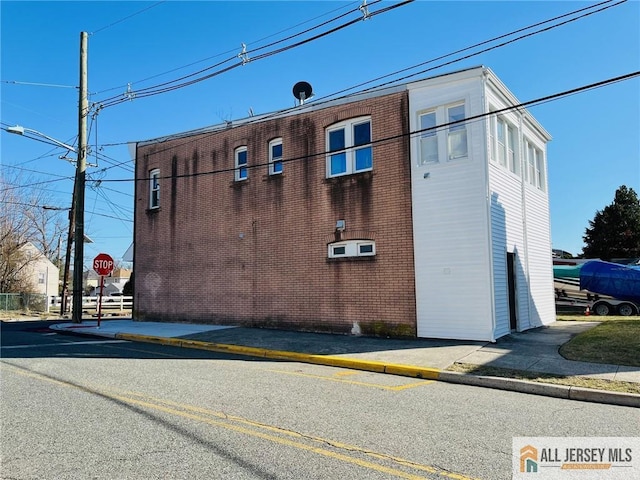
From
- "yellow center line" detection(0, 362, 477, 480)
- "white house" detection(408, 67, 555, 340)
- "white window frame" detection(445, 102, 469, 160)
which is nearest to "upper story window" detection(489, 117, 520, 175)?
"white house" detection(408, 67, 555, 340)

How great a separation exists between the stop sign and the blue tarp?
72.7ft

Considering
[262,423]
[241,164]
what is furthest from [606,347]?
[241,164]

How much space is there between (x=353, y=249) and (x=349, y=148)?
120 inches

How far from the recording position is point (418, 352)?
1073cm

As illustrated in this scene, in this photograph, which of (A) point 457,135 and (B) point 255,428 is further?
(A) point 457,135

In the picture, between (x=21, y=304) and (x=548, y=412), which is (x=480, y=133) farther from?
(x=21, y=304)

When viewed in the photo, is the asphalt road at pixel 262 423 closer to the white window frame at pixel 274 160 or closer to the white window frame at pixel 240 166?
the white window frame at pixel 274 160

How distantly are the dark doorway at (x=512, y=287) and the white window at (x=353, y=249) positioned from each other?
4.08 m

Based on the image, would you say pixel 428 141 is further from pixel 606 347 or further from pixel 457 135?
pixel 606 347

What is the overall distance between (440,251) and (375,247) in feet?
6.50

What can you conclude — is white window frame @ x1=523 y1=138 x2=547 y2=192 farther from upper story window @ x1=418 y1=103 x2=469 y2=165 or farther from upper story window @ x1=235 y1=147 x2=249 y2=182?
upper story window @ x1=235 y1=147 x2=249 y2=182

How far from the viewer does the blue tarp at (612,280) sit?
22453 mm

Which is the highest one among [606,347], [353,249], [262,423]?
[353,249]

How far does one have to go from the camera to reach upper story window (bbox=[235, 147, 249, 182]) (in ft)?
56.2
